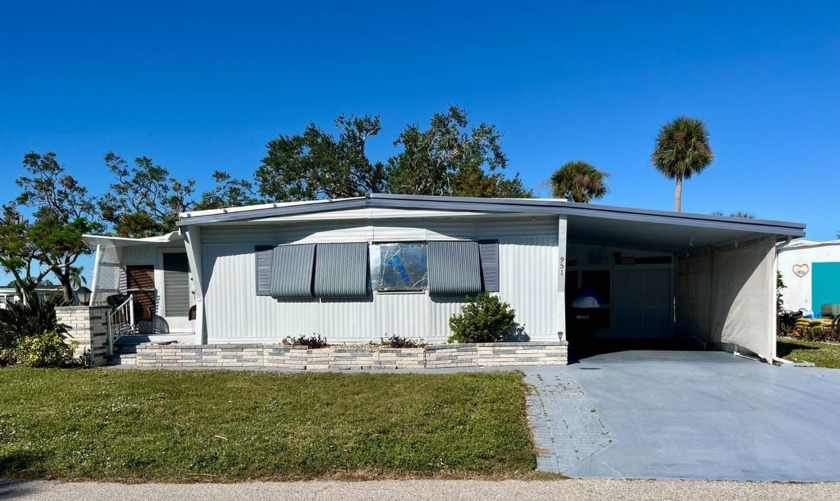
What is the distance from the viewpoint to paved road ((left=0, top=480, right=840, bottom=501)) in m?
4.05

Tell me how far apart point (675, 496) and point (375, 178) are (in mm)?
26694

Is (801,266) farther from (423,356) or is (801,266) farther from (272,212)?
(272,212)

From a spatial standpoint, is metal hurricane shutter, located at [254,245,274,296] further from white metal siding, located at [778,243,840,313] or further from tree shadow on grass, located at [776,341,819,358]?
white metal siding, located at [778,243,840,313]

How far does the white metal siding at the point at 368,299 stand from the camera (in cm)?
1009

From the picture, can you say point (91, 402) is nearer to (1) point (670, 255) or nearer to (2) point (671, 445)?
(2) point (671, 445)

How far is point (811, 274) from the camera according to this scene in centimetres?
1709

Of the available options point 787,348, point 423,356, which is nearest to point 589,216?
point 423,356

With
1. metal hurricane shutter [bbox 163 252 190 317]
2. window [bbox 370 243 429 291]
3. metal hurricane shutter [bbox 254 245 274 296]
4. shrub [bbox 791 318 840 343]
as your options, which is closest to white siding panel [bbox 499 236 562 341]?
window [bbox 370 243 429 291]

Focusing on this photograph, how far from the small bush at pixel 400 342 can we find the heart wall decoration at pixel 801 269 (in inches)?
609

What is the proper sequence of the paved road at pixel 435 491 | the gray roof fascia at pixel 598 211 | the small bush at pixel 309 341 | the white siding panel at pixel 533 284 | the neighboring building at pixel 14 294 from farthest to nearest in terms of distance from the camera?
the neighboring building at pixel 14 294 → the white siding panel at pixel 533 284 → the small bush at pixel 309 341 → the gray roof fascia at pixel 598 211 → the paved road at pixel 435 491

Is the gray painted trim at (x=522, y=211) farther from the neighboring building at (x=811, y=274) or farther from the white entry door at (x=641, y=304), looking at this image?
the neighboring building at (x=811, y=274)

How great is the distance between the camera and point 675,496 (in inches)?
159

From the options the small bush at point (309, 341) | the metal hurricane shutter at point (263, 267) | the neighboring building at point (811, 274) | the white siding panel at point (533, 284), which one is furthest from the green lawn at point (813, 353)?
the metal hurricane shutter at point (263, 267)

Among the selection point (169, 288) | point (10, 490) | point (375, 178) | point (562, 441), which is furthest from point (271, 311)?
point (375, 178)
